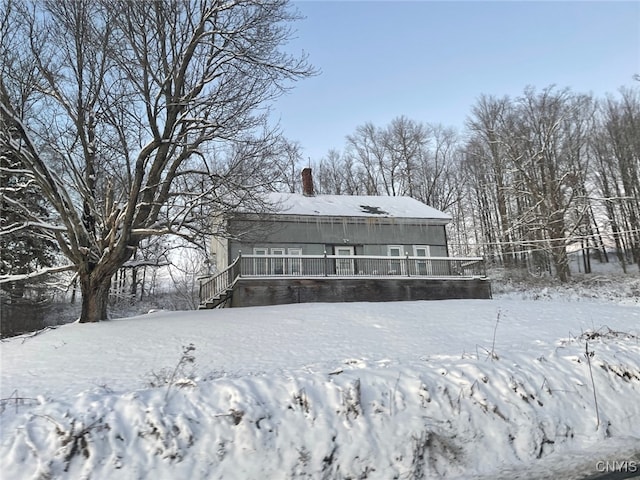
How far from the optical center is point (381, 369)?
6.05m

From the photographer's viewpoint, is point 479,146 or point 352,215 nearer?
point 352,215

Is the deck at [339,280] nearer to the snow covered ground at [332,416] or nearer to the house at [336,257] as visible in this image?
the house at [336,257]

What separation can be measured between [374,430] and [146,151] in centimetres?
1071

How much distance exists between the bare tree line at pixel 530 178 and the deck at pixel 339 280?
988cm

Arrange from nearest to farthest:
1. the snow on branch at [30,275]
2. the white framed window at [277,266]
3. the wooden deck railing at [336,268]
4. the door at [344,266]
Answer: the snow on branch at [30,275]
the wooden deck railing at [336,268]
the white framed window at [277,266]
the door at [344,266]

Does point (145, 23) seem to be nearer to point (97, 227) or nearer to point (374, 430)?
point (97, 227)

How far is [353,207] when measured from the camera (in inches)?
930

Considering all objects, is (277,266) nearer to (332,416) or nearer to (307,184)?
(307,184)

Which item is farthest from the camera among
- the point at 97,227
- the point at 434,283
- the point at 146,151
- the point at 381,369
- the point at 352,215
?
the point at 352,215

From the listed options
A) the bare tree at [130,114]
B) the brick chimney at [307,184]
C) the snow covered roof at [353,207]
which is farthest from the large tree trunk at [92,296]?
the brick chimney at [307,184]

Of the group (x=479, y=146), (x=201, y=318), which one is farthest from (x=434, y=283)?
(x=479, y=146)

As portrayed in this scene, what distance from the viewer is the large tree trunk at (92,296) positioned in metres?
12.3

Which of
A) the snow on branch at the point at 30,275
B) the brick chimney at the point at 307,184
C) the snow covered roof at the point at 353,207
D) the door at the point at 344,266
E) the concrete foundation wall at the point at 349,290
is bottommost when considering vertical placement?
the concrete foundation wall at the point at 349,290

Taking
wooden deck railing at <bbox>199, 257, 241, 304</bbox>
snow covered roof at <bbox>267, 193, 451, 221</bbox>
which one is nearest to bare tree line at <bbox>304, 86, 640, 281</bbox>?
snow covered roof at <bbox>267, 193, 451, 221</bbox>
